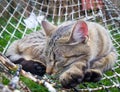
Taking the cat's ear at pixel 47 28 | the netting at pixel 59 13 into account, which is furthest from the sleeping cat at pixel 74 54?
the netting at pixel 59 13

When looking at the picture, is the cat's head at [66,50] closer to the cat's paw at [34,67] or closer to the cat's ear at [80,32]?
the cat's ear at [80,32]

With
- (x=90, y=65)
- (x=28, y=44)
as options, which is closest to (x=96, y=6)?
(x=28, y=44)

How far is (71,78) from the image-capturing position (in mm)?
2451

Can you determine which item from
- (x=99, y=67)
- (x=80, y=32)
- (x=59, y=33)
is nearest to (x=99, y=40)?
(x=99, y=67)

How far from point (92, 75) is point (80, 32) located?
15.4 inches

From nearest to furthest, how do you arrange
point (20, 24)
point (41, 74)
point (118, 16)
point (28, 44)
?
1. point (41, 74)
2. point (28, 44)
3. point (20, 24)
4. point (118, 16)

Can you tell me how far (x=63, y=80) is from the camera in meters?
2.46

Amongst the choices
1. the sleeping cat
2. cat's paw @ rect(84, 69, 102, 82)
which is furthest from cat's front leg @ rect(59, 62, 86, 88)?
cat's paw @ rect(84, 69, 102, 82)

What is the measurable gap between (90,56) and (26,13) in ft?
6.42

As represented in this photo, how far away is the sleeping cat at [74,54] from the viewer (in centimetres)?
248

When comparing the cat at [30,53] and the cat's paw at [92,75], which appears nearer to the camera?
the cat's paw at [92,75]

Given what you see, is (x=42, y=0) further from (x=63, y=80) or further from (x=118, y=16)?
(x=63, y=80)

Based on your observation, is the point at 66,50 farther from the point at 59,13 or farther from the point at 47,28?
the point at 59,13

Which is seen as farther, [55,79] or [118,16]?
[118,16]
